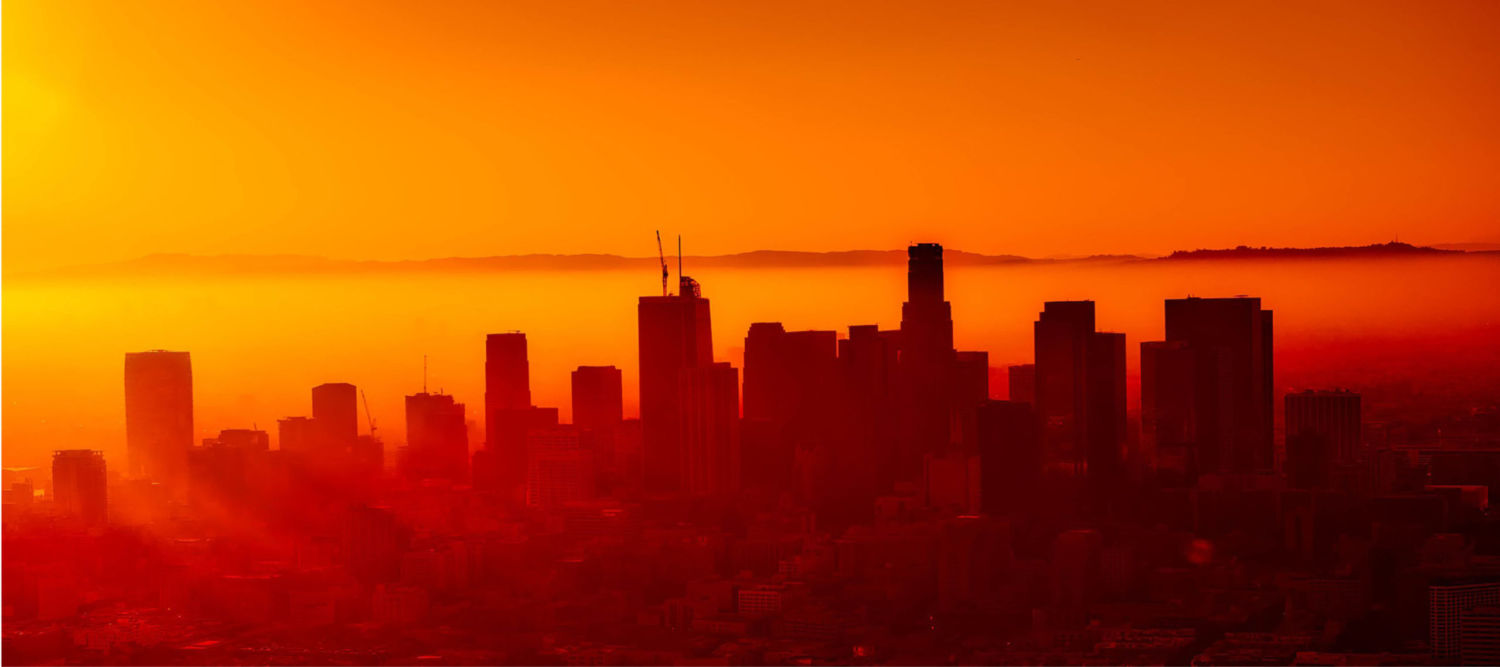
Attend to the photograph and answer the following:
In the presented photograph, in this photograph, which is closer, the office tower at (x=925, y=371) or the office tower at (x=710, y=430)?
the office tower at (x=925, y=371)

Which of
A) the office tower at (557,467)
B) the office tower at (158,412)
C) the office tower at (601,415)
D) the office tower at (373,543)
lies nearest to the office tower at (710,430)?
the office tower at (601,415)

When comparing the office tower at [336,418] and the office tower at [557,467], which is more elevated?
the office tower at [336,418]

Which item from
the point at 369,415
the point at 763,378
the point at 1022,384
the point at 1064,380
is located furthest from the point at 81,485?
the point at 1064,380

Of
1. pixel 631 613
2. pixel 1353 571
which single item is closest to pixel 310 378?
pixel 631 613

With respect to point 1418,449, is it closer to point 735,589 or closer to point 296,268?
point 735,589

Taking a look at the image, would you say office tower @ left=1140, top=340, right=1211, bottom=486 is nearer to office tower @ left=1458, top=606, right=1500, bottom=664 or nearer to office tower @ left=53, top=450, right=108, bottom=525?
office tower @ left=1458, top=606, right=1500, bottom=664

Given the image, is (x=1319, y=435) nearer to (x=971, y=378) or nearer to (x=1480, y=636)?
(x=971, y=378)

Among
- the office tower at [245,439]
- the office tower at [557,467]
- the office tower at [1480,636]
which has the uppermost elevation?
the office tower at [245,439]

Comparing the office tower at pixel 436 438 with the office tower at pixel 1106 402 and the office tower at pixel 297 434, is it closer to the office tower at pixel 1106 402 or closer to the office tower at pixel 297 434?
the office tower at pixel 297 434
